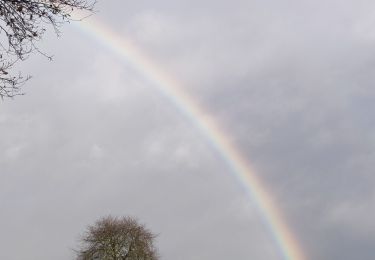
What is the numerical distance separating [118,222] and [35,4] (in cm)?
7903

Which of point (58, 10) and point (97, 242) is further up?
point (97, 242)

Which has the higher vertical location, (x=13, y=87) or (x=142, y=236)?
(x=142, y=236)

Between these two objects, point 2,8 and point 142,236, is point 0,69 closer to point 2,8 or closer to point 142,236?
point 2,8

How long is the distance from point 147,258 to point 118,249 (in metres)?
5.25

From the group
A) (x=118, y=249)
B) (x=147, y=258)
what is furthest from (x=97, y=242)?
(x=147, y=258)

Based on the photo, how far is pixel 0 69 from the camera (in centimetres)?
1172

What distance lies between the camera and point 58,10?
11.5 m

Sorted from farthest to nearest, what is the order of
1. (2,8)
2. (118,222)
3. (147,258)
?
(118,222)
(147,258)
(2,8)

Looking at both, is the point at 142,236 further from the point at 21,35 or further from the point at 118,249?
the point at 21,35

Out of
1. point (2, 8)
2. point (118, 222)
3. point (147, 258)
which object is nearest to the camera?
point (2, 8)

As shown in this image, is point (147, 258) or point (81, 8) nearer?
point (81, 8)

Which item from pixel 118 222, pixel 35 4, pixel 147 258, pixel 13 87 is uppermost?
pixel 118 222

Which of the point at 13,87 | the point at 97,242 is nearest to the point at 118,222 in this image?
the point at 97,242

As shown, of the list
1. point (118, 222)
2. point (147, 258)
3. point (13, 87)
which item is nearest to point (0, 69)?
point (13, 87)
